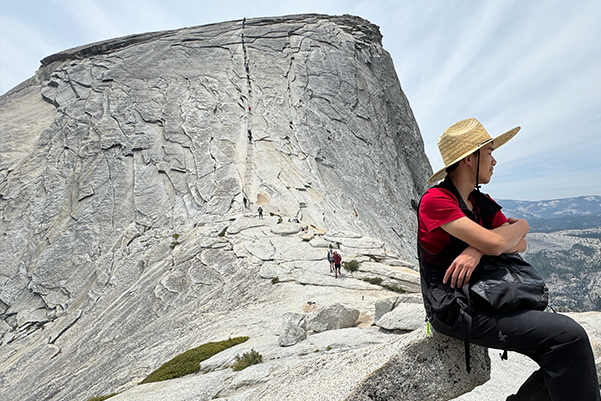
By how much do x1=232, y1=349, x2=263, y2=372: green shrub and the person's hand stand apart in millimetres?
8243

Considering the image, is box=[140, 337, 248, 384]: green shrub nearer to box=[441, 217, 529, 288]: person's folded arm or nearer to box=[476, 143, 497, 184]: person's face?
box=[441, 217, 529, 288]: person's folded arm

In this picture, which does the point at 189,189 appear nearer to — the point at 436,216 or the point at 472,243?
the point at 436,216

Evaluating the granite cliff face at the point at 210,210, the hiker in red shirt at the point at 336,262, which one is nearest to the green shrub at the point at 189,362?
the granite cliff face at the point at 210,210

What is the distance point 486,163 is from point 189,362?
1120 centimetres

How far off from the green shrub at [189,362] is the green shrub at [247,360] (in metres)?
1.70

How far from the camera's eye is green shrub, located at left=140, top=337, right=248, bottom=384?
37.6ft

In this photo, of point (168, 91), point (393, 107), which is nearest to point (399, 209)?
point (393, 107)

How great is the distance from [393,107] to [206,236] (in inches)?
2056

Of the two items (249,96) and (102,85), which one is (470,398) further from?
(102,85)

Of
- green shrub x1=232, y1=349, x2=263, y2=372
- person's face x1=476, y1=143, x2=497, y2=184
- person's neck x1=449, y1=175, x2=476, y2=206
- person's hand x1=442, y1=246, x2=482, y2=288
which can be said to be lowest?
green shrub x1=232, y1=349, x2=263, y2=372

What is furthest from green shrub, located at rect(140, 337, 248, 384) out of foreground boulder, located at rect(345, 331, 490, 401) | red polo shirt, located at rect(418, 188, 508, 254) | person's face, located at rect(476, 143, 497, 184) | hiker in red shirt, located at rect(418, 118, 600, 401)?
person's face, located at rect(476, 143, 497, 184)

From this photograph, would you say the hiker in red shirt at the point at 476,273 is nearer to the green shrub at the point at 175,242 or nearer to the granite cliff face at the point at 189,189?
the granite cliff face at the point at 189,189

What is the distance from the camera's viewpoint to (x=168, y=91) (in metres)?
53.5

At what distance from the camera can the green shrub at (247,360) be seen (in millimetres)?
10219
